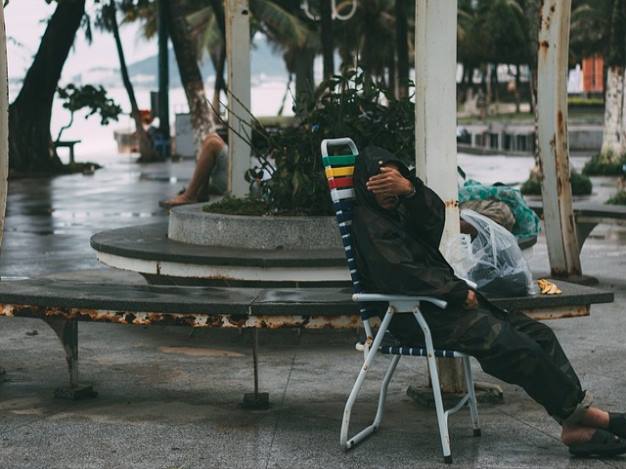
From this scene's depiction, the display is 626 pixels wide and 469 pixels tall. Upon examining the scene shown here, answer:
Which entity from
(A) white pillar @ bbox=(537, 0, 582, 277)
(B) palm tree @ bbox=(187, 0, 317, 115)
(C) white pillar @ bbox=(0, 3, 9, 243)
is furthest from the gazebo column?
(B) palm tree @ bbox=(187, 0, 317, 115)

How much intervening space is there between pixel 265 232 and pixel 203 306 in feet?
9.54

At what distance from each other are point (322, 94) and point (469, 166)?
26.7m

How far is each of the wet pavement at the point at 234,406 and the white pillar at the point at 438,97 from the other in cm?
75

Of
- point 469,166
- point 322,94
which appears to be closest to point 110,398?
point 322,94

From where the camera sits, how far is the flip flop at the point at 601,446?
19.3ft

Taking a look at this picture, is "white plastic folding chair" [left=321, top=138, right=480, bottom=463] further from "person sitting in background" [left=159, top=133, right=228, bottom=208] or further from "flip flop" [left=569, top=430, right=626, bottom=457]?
"person sitting in background" [left=159, top=133, right=228, bottom=208]

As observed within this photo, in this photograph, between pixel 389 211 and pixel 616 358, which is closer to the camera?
pixel 389 211

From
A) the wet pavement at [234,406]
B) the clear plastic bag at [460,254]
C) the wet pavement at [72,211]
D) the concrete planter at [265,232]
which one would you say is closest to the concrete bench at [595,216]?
the wet pavement at [234,406]

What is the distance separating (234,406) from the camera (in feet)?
23.1

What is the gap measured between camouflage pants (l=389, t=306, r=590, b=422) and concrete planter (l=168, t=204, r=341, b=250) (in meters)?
3.53

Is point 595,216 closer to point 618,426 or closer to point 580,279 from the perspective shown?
point 580,279

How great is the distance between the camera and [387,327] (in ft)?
19.7

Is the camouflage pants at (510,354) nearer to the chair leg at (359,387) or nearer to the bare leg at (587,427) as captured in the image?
the bare leg at (587,427)

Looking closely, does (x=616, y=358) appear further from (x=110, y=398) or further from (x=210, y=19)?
(x=210, y=19)
